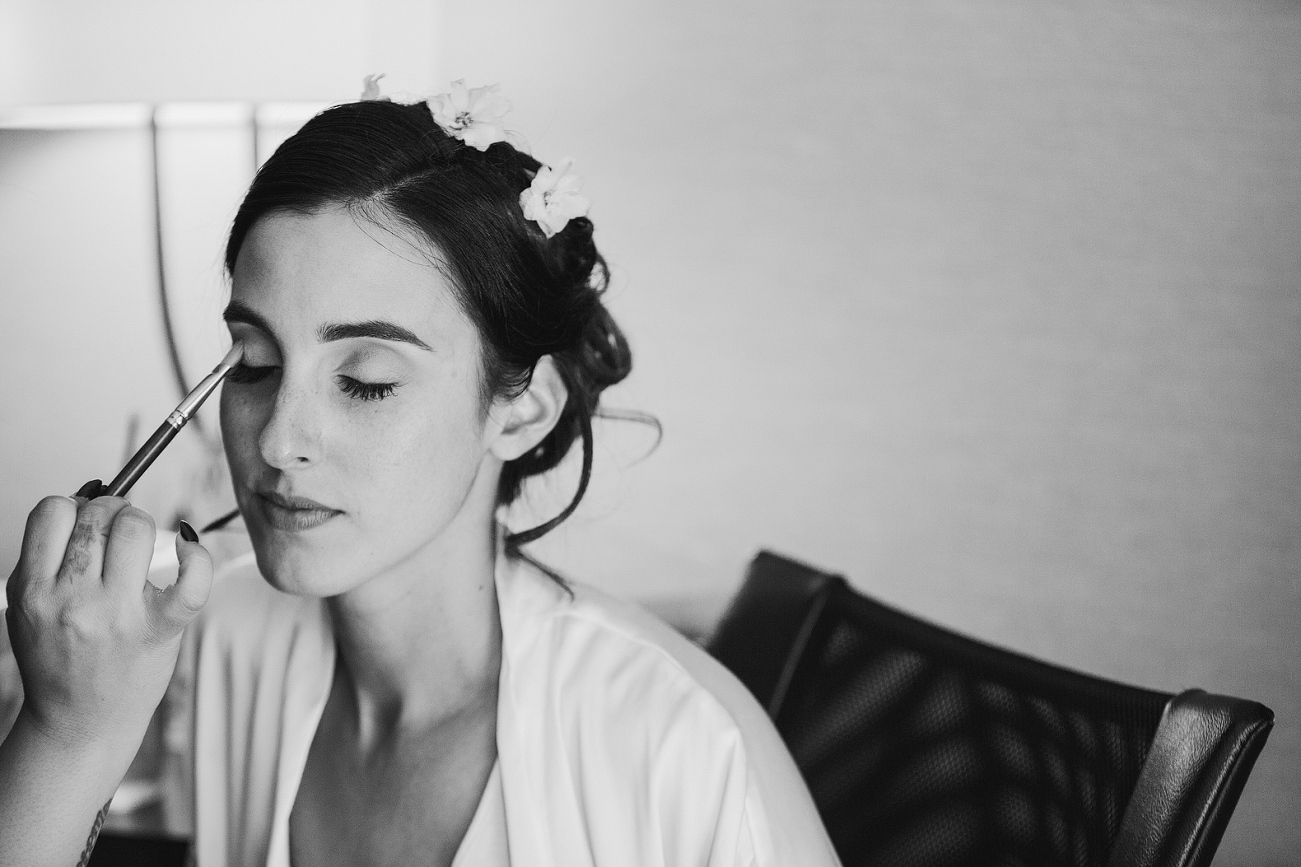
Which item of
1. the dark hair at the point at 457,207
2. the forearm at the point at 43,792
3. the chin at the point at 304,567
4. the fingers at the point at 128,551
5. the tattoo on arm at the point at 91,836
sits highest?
the dark hair at the point at 457,207

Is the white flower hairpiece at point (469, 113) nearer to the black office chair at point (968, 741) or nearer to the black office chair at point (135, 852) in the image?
the black office chair at point (968, 741)

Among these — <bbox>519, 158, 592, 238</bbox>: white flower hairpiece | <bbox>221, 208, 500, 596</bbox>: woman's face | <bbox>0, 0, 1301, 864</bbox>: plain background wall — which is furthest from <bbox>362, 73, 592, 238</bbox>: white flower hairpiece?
<bbox>0, 0, 1301, 864</bbox>: plain background wall

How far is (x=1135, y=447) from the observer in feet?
5.17

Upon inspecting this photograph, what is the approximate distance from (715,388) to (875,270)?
33cm

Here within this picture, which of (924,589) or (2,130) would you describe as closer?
(2,130)

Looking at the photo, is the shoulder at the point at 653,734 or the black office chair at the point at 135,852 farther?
the black office chair at the point at 135,852

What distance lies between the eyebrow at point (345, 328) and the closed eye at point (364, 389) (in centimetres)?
4

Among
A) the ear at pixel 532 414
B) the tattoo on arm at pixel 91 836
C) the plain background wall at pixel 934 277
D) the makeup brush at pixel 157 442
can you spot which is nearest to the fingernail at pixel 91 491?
the makeup brush at pixel 157 442

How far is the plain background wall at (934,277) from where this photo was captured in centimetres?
153

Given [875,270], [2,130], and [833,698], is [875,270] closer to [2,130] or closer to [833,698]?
[833,698]

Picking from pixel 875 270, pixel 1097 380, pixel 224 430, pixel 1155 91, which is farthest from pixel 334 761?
pixel 1155 91

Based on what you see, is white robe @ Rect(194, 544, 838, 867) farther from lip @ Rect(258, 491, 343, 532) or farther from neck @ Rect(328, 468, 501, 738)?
lip @ Rect(258, 491, 343, 532)

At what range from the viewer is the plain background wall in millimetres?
1531

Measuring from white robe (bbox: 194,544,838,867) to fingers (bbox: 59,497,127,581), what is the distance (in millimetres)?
369
